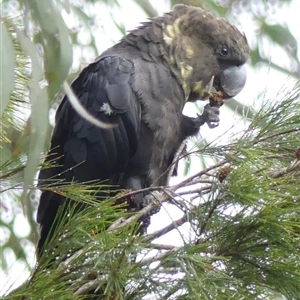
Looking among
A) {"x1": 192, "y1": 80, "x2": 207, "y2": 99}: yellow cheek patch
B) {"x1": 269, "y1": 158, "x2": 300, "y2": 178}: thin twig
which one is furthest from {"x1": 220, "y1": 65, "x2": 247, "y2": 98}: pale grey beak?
{"x1": 269, "y1": 158, "x2": 300, "y2": 178}: thin twig

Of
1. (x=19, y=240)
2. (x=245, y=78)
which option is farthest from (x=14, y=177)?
(x=19, y=240)

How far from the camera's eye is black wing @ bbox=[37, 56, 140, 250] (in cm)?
166

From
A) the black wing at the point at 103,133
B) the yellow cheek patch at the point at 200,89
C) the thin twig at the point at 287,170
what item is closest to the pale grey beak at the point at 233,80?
the yellow cheek patch at the point at 200,89

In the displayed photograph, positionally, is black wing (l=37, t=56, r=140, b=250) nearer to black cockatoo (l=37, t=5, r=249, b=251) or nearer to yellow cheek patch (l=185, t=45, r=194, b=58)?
black cockatoo (l=37, t=5, r=249, b=251)

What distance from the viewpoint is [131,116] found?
1.66m

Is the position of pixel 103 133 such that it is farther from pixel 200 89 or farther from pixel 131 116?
pixel 200 89

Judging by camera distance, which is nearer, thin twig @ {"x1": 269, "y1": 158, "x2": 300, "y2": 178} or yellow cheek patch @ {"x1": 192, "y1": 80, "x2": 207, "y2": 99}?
thin twig @ {"x1": 269, "y1": 158, "x2": 300, "y2": 178}

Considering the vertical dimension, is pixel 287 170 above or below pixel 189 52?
below

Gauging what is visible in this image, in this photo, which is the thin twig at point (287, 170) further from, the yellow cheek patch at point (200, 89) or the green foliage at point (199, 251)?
the yellow cheek patch at point (200, 89)

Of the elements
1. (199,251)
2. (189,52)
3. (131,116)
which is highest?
(189,52)

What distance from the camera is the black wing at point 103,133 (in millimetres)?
1657

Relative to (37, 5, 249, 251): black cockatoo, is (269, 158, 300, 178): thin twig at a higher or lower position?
lower

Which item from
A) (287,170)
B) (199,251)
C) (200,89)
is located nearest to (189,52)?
(200,89)

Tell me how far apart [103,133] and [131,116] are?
0.28ft
